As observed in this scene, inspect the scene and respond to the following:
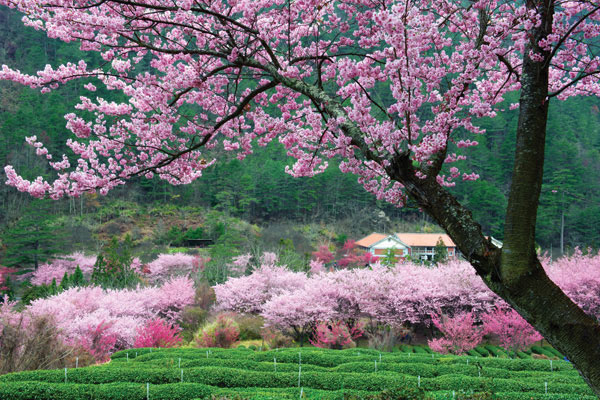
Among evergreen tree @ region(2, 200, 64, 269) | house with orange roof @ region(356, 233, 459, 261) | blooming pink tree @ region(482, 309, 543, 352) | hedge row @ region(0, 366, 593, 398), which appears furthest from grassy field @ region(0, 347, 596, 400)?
house with orange roof @ region(356, 233, 459, 261)

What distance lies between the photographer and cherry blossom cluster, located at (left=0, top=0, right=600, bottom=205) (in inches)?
108

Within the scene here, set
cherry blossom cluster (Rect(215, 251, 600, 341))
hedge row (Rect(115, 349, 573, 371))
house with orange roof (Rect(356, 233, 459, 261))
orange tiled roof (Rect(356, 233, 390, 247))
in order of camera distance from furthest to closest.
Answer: orange tiled roof (Rect(356, 233, 390, 247)), house with orange roof (Rect(356, 233, 459, 261)), cherry blossom cluster (Rect(215, 251, 600, 341)), hedge row (Rect(115, 349, 573, 371))

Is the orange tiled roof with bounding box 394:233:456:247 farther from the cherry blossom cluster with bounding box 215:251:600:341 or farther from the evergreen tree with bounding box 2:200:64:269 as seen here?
the evergreen tree with bounding box 2:200:64:269

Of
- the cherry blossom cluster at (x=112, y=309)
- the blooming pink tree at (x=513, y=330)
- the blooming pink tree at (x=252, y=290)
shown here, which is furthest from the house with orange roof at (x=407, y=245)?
the cherry blossom cluster at (x=112, y=309)

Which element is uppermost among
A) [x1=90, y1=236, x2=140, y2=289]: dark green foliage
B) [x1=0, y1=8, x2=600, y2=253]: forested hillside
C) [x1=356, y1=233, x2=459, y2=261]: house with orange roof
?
[x1=0, y1=8, x2=600, y2=253]: forested hillside

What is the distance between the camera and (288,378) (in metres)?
7.83

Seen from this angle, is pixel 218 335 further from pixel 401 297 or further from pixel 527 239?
pixel 527 239

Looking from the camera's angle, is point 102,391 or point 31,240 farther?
point 31,240

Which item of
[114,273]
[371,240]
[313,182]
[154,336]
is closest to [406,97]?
[154,336]

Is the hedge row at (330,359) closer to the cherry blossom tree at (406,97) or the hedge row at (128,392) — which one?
the hedge row at (128,392)

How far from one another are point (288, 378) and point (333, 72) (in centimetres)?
637

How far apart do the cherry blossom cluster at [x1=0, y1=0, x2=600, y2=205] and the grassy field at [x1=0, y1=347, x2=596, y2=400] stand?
4.04 meters

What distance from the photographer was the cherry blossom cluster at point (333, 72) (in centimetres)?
275

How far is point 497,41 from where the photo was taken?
2840mm
